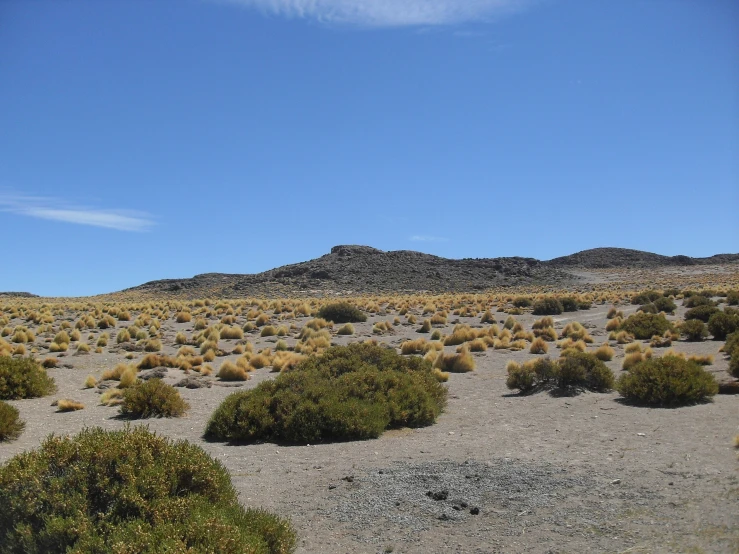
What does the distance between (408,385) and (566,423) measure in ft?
10.4

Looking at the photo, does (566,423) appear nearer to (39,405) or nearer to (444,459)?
(444,459)

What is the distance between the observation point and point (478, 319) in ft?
125

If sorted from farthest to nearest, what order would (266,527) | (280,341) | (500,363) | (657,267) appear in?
(657,267) → (280,341) → (500,363) → (266,527)

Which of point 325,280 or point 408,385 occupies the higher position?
point 325,280

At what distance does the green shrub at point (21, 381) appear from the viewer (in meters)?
15.6

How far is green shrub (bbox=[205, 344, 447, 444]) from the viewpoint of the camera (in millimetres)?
11805

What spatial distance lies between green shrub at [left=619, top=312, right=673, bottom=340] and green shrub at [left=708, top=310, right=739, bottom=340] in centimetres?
172

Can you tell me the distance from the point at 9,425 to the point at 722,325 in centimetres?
2210

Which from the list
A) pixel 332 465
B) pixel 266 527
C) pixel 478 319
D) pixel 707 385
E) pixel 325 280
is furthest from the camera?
pixel 325 280

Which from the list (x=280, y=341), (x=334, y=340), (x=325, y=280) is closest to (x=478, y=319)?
(x=334, y=340)

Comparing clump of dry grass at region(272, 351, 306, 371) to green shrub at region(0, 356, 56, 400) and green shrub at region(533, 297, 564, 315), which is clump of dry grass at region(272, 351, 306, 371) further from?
green shrub at region(533, 297, 564, 315)

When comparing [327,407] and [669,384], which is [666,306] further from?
[327,407]

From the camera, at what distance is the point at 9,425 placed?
11.5 meters

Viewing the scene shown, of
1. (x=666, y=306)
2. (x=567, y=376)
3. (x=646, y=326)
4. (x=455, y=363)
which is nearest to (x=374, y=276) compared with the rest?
(x=666, y=306)
